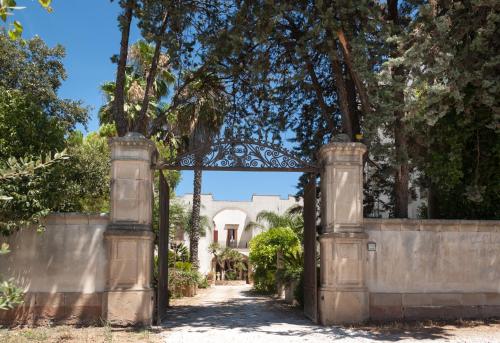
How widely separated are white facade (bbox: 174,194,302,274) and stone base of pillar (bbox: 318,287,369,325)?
1346 inches

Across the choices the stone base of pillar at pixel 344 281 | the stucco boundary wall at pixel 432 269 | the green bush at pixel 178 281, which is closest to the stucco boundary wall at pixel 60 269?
the stone base of pillar at pixel 344 281

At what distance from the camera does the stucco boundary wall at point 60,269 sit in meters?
10.1

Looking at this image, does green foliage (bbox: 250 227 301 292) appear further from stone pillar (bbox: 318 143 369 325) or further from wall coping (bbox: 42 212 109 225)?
wall coping (bbox: 42 212 109 225)

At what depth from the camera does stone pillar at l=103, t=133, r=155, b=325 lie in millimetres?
9930

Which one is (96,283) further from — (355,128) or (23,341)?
(355,128)

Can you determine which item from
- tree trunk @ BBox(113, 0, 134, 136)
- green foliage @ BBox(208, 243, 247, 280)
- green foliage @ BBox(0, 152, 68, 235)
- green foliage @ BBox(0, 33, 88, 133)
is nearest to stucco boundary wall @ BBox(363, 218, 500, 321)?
tree trunk @ BBox(113, 0, 134, 136)

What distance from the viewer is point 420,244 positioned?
35.7 ft

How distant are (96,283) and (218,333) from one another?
255cm

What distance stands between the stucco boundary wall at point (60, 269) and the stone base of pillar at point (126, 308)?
0.28 metres

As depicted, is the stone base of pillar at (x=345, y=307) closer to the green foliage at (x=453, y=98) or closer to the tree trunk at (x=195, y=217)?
the green foliage at (x=453, y=98)

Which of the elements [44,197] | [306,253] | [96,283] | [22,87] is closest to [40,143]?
[44,197]

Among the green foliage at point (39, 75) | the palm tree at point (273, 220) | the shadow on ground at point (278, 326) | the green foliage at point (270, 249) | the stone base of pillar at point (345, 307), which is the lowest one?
the shadow on ground at point (278, 326)

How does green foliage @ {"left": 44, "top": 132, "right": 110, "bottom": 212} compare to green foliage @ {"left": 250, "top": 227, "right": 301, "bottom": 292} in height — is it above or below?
above

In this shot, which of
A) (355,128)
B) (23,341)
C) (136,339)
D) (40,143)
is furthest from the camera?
(355,128)
